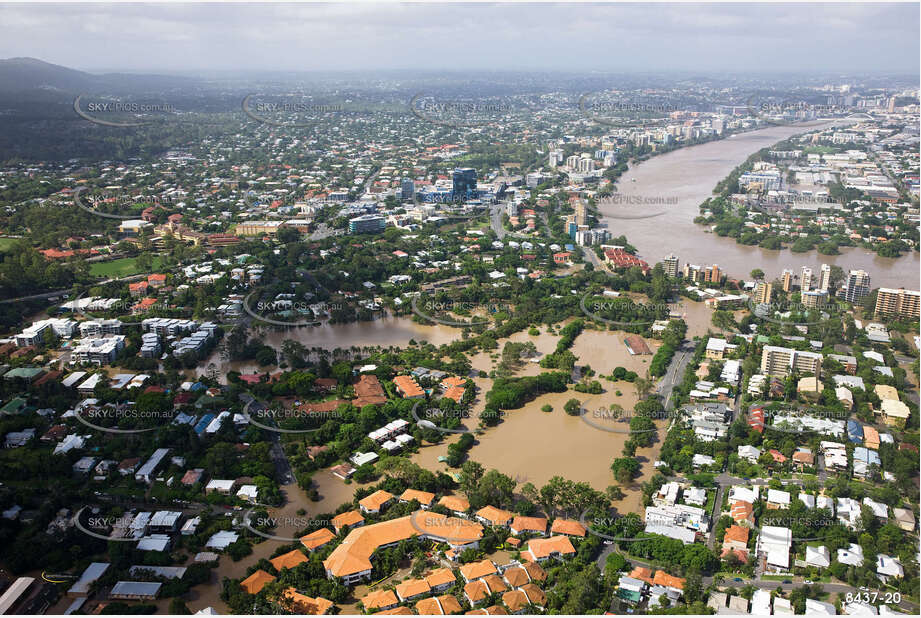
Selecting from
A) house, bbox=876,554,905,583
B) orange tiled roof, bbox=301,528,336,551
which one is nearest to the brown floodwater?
house, bbox=876,554,905,583

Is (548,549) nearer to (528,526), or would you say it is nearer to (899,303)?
(528,526)

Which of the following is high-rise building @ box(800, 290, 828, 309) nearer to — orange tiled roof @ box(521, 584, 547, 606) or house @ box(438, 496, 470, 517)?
house @ box(438, 496, 470, 517)

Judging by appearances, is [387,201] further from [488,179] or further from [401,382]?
[401,382]

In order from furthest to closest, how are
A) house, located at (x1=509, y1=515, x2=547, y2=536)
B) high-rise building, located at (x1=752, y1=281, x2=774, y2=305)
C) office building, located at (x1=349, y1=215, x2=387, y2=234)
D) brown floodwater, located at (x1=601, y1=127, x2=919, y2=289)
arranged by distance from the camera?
office building, located at (x1=349, y1=215, x2=387, y2=234) < brown floodwater, located at (x1=601, y1=127, x2=919, y2=289) < high-rise building, located at (x1=752, y1=281, x2=774, y2=305) < house, located at (x1=509, y1=515, x2=547, y2=536)

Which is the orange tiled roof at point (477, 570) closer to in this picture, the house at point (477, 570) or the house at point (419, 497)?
the house at point (477, 570)

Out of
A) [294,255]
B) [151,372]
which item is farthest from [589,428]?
[294,255]

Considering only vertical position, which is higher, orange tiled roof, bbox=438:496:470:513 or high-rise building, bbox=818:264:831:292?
high-rise building, bbox=818:264:831:292

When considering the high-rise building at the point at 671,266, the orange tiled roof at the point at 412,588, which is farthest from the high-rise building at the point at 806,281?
the orange tiled roof at the point at 412,588
